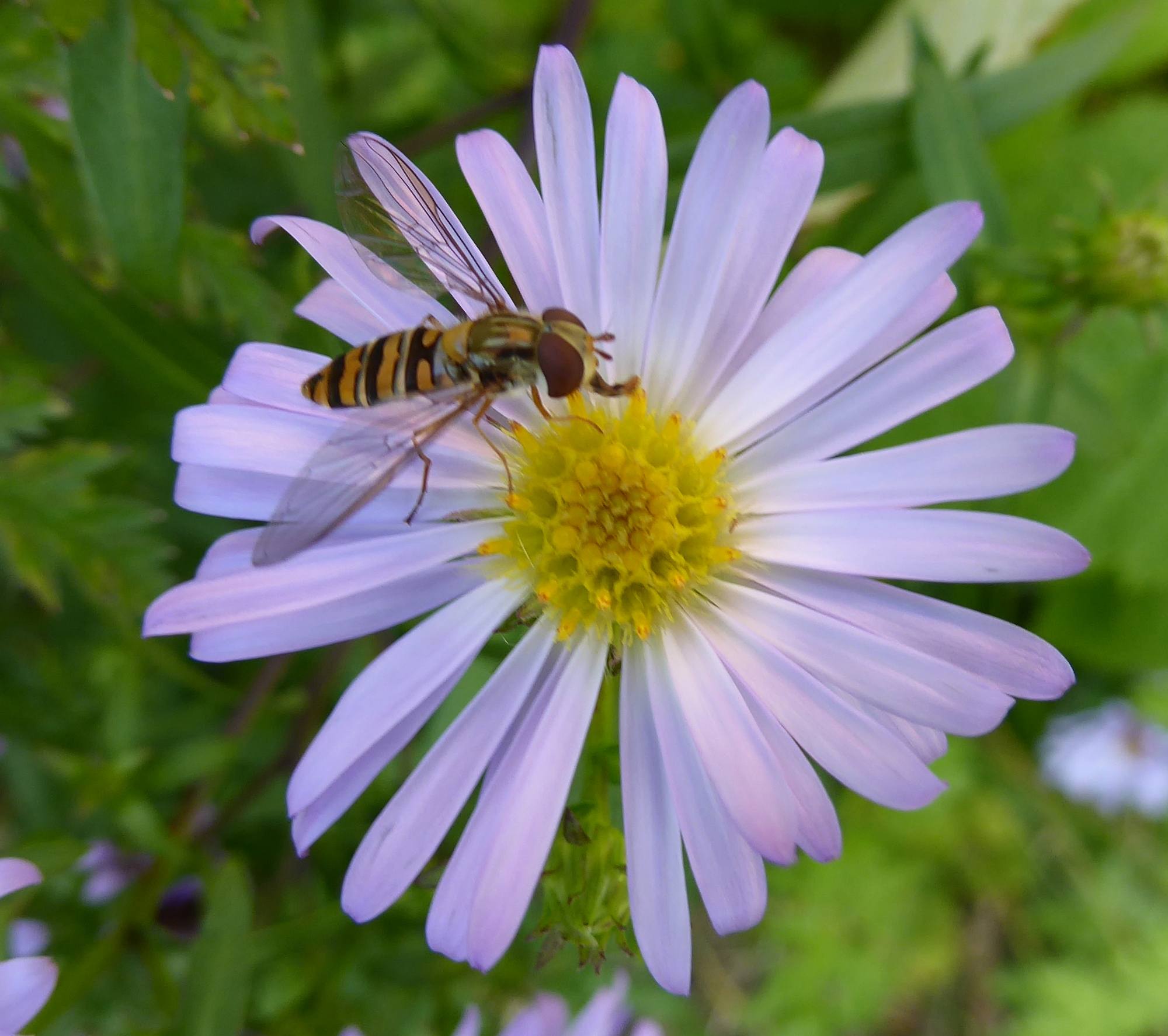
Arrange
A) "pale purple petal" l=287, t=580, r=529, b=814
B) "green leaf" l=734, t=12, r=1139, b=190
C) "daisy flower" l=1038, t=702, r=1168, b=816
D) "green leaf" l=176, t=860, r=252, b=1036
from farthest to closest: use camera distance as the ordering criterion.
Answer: "daisy flower" l=1038, t=702, r=1168, b=816 < "green leaf" l=734, t=12, r=1139, b=190 < "green leaf" l=176, t=860, r=252, b=1036 < "pale purple petal" l=287, t=580, r=529, b=814

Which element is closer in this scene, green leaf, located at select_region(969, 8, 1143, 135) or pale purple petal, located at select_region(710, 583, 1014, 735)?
pale purple petal, located at select_region(710, 583, 1014, 735)

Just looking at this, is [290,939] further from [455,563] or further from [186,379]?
[186,379]

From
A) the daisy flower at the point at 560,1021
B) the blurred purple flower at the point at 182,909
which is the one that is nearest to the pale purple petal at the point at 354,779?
the daisy flower at the point at 560,1021

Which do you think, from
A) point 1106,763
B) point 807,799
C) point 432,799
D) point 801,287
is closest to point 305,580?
point 432,799

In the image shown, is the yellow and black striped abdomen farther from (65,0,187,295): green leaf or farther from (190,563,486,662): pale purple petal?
(65,0,187,295): green leaf

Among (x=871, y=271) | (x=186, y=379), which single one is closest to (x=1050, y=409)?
(x=871, y=271)

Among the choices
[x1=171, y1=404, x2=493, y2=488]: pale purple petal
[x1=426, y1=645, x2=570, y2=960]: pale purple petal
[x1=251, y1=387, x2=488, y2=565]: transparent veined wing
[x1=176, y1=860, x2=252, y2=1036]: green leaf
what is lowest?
[x1=176, y1=860, x2=252, y2=1036]: green leaf

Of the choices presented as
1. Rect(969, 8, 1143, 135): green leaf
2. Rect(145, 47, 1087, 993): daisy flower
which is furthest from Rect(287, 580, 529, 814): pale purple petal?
Rect(969, 8, 1143, 135): green leaf

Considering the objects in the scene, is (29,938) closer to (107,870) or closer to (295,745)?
(107,870)
